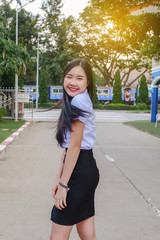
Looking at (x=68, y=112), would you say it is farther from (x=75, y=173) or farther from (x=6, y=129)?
(x=6, y=129)

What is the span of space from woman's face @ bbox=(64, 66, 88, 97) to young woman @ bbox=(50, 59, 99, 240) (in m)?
0.02

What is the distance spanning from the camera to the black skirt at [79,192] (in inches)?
91.1

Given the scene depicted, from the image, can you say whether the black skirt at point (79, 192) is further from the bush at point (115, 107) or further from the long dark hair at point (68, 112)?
the bush at point (115, 107)

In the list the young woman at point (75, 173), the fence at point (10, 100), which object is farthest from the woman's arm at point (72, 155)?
the fence at point (10, 100)

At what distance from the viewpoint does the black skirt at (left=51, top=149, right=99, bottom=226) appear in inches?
91.1

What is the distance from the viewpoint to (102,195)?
18.1 ft

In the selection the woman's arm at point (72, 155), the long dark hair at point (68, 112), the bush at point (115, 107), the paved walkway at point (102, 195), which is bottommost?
the bush at point (115, 107)

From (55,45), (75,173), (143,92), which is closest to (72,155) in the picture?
(75,173)

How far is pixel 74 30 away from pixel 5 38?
31363 millimetres

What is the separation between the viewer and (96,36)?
165 feet

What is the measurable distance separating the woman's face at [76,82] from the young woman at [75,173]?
2 centimetres

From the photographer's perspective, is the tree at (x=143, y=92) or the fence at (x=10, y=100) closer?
the fence at (x=10, y=100)

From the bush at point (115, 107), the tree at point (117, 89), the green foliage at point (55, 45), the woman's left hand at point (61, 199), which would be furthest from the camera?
the green foliage at point (55, 45)

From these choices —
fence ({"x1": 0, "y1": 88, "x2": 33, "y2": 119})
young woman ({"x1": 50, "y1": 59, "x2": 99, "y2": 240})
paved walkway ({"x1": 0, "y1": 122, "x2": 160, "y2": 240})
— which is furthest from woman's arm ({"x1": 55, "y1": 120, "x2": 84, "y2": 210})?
fence ({"x1": 0, "y1": 88, "x2": 33, "y2": 119})
